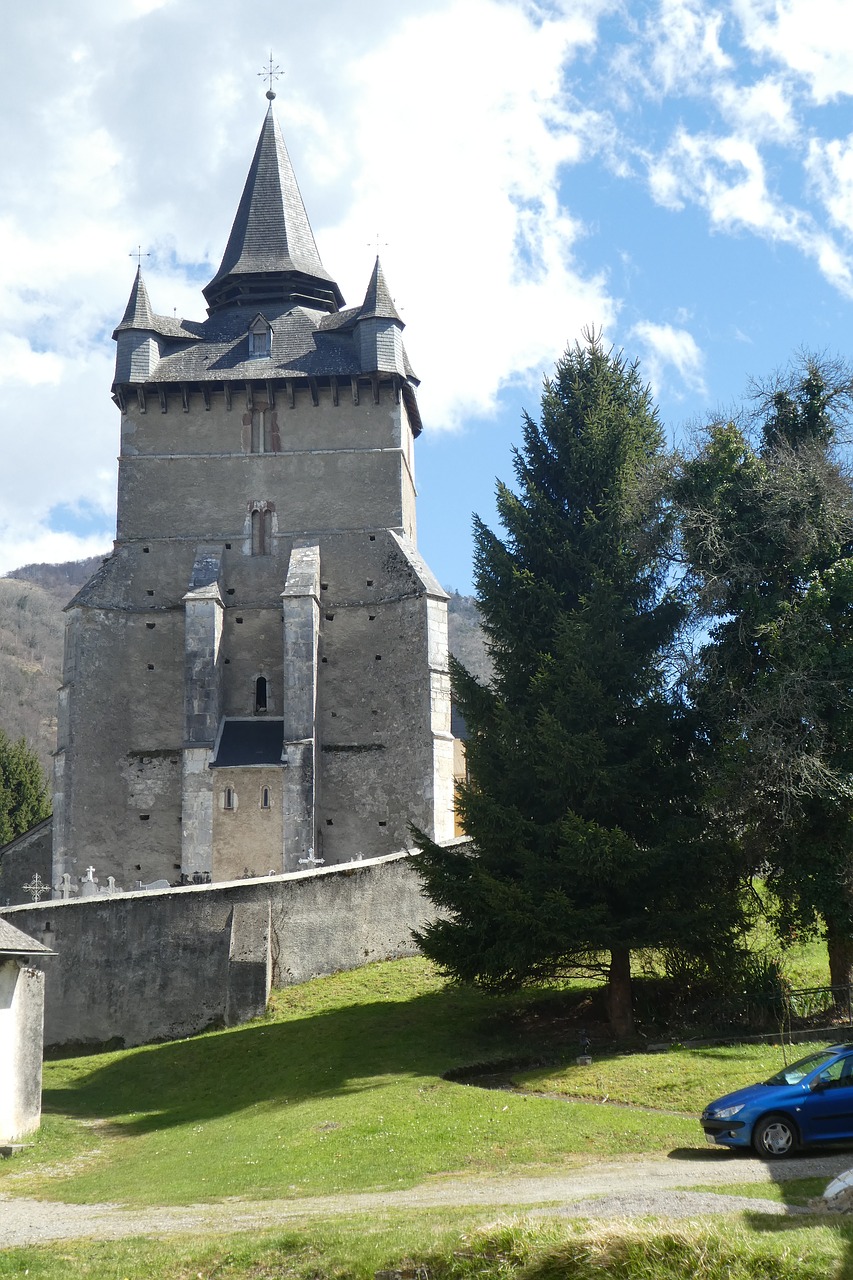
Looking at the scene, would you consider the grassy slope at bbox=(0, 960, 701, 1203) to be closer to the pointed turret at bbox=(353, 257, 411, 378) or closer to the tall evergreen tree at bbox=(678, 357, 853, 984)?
the tall evergreen tree at bbox=(678, 357, 853, 984)

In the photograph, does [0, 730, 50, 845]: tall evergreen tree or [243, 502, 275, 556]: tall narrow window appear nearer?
[243, 502, 275, 556]: tall narrow window

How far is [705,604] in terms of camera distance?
20.9 meters

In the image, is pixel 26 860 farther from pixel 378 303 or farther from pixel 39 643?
pixel 39 643

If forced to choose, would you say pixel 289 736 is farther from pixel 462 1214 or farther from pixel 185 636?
pixel 462 1214

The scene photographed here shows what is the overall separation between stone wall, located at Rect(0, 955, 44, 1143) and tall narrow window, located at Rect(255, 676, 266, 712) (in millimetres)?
17635

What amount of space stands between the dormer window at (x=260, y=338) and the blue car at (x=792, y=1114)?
29.8 metres

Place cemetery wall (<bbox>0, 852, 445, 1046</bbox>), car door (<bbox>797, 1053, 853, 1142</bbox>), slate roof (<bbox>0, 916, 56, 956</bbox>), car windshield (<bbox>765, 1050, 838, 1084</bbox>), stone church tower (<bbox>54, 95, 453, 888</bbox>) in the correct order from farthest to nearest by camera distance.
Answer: stone church tower (<bbox>54, 95, 453, 888</bbox>), cemetery wall (<bbox>0, 852, 445, 1046</bbox>), slate roof (<bbox>0, 916, 56, 956</bbox>), car windshield (<bbox>765, 1050, 838, 1084</bbox>), car door (<bbox>797, 1053, 853, 1142</bbox>)

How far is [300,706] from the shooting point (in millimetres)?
34750

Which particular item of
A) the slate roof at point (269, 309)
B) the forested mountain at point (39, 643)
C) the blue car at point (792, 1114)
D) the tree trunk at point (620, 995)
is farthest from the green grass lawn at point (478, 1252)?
the forested mountain at point (39, 643)

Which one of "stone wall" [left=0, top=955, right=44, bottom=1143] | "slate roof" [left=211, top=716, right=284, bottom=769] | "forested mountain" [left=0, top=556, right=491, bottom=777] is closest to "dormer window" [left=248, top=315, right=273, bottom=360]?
"slate roof" [left=211, top=716, right=284, bottom=769]

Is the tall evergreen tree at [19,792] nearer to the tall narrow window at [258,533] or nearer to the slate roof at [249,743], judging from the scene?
the slate roof at [249,743]

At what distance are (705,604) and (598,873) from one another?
4742mm

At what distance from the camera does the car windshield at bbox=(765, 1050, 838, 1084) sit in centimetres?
1298

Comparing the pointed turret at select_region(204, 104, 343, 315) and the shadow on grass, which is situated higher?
the pointed turret at select_region(204, 104, 343, 315)
